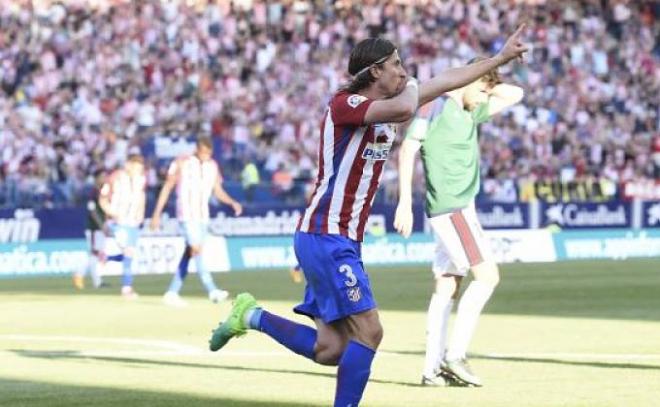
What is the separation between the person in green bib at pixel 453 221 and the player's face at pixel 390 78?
294cm

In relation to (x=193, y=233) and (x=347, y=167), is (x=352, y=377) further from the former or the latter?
(x=193, y=233)

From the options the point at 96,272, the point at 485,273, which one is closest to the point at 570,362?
the point at 485,273

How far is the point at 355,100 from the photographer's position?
953cm

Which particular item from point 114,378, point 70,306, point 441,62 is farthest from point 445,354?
point 441,62

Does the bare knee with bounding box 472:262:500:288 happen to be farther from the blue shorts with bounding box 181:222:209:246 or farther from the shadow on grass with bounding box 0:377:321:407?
the blue shorts with bounding box 181:222:209:246

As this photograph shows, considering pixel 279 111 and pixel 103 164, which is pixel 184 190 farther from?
pixel 279 111

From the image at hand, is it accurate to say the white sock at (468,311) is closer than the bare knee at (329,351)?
No

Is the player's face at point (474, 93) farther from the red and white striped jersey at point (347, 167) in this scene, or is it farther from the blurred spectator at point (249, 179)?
the blurred spectator at point (249, 179)

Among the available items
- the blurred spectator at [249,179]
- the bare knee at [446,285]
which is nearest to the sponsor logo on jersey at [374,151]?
the bare knee at [446,285]

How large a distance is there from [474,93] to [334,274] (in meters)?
3.79

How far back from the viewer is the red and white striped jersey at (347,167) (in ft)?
31.4

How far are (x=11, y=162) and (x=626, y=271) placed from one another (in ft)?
44.8

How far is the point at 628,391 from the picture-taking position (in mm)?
12078

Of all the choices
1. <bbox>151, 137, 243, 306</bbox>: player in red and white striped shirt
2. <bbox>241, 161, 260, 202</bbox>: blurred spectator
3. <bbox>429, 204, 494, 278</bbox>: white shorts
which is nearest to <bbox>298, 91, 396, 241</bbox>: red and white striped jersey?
<bbox>429, 204, 494, 278</bbox>: white shorts
